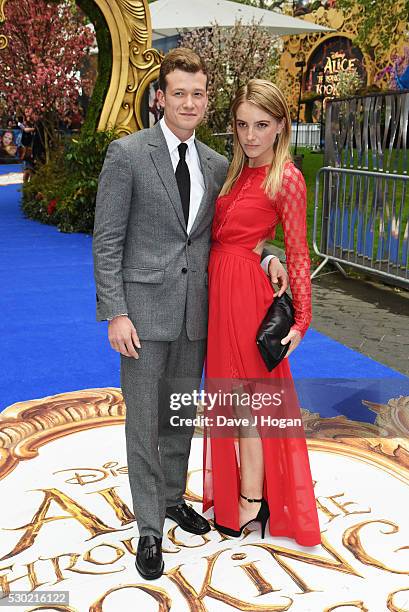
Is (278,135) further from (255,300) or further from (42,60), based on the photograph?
(42,60)

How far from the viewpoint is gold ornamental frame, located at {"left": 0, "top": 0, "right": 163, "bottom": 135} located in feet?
32.1

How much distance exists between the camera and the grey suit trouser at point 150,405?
2400 mm

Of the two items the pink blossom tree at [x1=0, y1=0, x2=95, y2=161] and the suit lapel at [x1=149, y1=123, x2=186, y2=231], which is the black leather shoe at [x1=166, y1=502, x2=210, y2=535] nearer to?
the suit lapel at [x1=149, y1=123, x2=186, y2=231]

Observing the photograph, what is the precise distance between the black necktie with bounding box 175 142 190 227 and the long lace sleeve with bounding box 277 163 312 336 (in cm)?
32

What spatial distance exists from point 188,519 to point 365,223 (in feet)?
15.2

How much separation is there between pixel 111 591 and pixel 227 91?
1089 centimetres

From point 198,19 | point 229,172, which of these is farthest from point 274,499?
point 198,19

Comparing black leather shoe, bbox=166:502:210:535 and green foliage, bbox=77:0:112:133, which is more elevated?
green foliage, bbox=77:0:112:133

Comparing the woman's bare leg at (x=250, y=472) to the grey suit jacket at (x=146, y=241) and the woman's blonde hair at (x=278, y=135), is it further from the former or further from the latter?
the woman's blonde hair at (x=278, y=135)

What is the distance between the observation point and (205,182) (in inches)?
95.9

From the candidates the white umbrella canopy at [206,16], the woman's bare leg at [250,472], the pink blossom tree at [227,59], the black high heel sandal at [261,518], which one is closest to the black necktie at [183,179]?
the woman's bare leg at [250,472]

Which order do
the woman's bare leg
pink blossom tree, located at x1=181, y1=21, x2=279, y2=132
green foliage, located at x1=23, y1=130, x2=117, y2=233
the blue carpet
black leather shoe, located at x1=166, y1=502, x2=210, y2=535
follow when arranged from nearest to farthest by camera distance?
the woman's bare leg → black leather shoe, located at x1=166, y1=502, x2=210, y2=535 → the blue carpet → green foliage, located at x1=23, y1=130, x2=117, y2=233 → pink blossom tree, located at x1=181, y1=21, x2=279, y2=132

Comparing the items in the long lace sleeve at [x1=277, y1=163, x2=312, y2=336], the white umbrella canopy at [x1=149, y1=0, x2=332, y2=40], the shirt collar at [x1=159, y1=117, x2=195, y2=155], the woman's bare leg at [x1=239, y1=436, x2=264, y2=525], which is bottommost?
the woman's bare leg at [x1=239, y1=436, x2=264, y2=525]

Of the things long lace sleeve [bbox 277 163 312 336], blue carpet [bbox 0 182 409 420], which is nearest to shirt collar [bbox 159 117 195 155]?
long lace sleeve [bbox 277 163 312 336]
